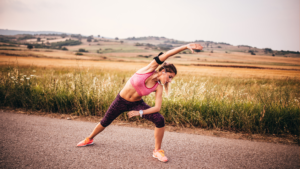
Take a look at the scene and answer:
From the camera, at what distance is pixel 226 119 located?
4391 mm

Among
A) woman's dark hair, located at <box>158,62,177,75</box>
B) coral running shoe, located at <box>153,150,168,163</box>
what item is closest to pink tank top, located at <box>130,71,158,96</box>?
woman's dark hair, located at <box>158,62,177,75</box>

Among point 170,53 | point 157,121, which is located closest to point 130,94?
point 157,121

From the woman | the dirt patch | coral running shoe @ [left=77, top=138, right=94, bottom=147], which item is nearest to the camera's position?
the woman

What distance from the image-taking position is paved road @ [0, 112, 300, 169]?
8.69 feet

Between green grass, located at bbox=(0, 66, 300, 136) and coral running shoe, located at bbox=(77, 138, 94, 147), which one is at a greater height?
green grass, located at bbox=(0, 66, 300, 136)

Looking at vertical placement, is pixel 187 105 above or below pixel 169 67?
below

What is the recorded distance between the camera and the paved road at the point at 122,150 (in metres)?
2.65

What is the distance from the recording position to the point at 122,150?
3.04 m

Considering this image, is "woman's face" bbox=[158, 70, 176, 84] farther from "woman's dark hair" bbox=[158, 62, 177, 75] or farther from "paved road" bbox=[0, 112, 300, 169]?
"paved road" bbox=[0, 112, 300, 169]

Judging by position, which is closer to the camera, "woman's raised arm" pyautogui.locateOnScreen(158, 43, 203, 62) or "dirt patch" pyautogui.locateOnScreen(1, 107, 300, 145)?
"woman's raised arm" pyautogui.locateOnScreen(158, 43, 203, 62)

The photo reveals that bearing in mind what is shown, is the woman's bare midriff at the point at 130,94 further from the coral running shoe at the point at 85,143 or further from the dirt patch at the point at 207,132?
the dirt patch at the point at 207,132

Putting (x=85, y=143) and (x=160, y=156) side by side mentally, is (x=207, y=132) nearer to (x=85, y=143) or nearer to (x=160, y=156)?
(x=160, y=156)

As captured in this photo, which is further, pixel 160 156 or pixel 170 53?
pixel 160 156

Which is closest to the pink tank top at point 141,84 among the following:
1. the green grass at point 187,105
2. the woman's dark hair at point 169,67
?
the woman's dark hair at point 169,67
